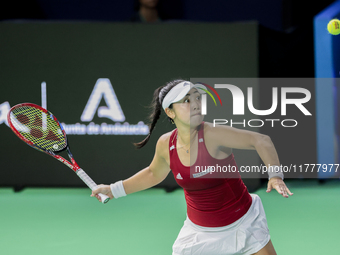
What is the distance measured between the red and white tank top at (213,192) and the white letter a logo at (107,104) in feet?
11.7

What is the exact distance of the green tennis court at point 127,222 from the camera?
3.46 metres

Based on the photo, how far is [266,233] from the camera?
7.34 feet

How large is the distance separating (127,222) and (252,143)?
96.3 inches

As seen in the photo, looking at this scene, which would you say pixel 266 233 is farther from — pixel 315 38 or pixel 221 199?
pixel 315 38

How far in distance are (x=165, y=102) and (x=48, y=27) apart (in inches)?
157

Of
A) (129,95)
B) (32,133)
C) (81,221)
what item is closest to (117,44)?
(129,95)

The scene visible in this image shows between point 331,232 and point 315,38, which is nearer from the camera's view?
point 331,232

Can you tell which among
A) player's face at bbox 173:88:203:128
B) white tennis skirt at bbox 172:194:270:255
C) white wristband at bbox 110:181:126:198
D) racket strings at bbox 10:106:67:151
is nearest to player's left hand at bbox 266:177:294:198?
white tennis skirt at bbox 172:194:270:255

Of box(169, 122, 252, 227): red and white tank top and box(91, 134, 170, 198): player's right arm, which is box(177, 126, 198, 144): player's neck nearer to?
box(169, 122, 252, 227): red and white tank top

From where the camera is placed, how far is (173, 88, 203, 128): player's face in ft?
7.33

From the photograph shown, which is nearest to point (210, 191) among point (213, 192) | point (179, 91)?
point (213, 192)

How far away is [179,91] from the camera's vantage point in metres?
2.29

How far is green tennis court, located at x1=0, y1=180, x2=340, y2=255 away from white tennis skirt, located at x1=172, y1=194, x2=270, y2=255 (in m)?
1.13

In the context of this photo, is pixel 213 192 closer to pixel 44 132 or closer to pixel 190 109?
pixel 190 109
